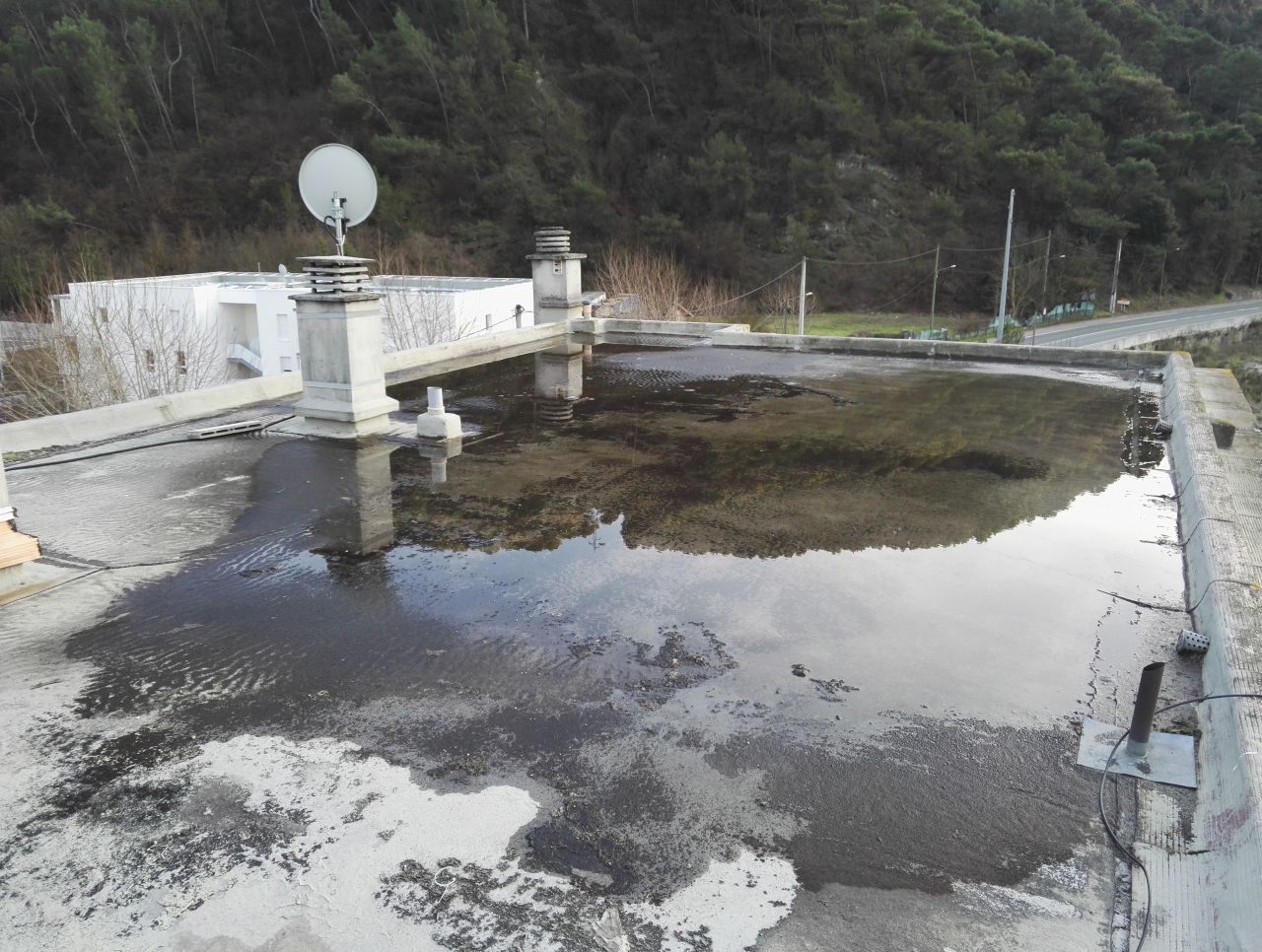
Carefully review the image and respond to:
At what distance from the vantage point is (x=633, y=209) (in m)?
51.1

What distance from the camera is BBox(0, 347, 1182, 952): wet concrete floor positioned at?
2.89 m

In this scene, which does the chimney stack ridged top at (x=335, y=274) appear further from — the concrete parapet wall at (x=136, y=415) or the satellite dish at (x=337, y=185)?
the concrete parapet wall at (x=136, y=415)

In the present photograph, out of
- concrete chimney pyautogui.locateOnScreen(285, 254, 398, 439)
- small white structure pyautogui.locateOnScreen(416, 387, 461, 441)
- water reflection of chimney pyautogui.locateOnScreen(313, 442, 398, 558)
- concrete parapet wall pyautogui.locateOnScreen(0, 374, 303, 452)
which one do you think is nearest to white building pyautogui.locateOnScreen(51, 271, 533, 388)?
concrete parapet wall pyautogui.locateOnScreen(0, 374, 303, 452)

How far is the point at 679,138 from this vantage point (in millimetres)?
51375

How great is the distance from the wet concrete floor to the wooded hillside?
41010 mm

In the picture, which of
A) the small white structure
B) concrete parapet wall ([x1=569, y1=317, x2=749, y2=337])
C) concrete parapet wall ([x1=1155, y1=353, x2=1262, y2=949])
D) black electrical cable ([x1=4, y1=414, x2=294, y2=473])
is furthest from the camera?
concrete parapet wall ([x1=569, y1=317, x2=749, y2=337])

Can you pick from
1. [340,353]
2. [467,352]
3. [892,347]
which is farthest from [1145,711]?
[467,352]

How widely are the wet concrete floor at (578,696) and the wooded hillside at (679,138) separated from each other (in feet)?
135

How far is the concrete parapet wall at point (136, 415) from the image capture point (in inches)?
301

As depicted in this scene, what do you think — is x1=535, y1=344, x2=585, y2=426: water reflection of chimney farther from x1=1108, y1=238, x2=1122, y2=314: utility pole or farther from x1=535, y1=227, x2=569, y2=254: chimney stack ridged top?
x1=1108, y1=238, x2=1122, y2=314: utility pole

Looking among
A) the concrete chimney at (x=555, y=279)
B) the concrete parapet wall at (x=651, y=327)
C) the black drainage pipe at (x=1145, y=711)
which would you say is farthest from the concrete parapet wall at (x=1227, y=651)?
the concrete chimney at (x=555, y=279)

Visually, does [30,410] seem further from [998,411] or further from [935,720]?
[935,720]

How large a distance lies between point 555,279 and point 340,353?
6.70 m

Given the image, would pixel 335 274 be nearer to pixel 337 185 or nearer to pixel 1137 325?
pixel 337 185
